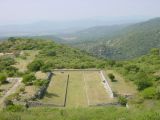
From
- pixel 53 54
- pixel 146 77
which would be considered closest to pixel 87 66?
pixel 53 54

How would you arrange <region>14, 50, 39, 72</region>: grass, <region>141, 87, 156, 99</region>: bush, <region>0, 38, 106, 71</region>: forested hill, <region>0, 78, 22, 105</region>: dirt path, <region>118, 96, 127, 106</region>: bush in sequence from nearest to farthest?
<region>118, 96, 127, 106</region>: bush
<region>141, 87, 156, 99</region>: bush
<region>0, 78, 22, 105</region>: dirt path
<region>14, 50, 39, 72</region>: grass
<region>0, 38, 106, 71</region>: forested hill

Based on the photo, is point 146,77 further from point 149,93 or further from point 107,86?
point 149,93

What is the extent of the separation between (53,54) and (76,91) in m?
29.8

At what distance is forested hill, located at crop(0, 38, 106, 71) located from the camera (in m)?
55.1

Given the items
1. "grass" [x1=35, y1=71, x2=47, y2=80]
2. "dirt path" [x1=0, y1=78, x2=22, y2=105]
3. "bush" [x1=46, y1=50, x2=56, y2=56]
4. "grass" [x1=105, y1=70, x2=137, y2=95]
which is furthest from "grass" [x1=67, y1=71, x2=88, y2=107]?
"bush" [x1=46, y1=50, x2=56, y2=56]

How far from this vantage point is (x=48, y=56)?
2544 inches

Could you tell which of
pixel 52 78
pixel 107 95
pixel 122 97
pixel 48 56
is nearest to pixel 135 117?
pixel 122 97

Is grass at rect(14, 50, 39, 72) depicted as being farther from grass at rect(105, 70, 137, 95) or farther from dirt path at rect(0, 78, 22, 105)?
grass at rect(105, 70, 137, 95)

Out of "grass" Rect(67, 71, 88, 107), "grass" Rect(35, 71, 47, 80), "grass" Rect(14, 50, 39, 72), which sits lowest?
"grass" Rect(67, 71, 88, 107)

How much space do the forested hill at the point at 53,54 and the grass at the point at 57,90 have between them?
24.7 feet

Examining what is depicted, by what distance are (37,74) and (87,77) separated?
6.72 m

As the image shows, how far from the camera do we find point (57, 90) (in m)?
38.2

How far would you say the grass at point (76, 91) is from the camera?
33619 millimetres

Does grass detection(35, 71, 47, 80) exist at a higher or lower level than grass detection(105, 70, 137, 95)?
higher
